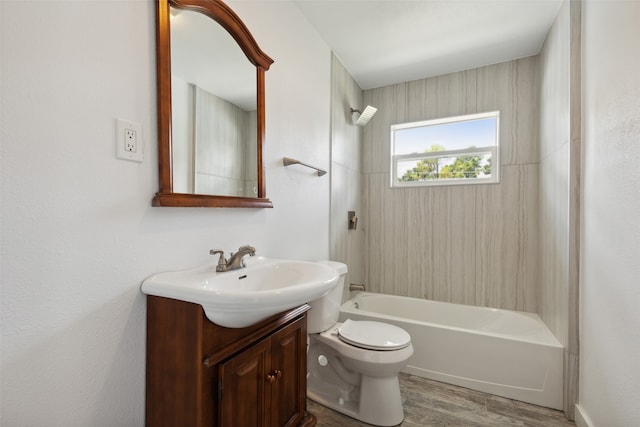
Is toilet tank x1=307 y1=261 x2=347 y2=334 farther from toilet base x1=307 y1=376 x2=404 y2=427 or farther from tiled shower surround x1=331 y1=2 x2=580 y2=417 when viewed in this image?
tiled shower surround x1=331 y1=2 x2=580 y2=417

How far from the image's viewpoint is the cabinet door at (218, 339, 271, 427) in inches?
35.6

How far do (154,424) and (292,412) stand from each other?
572 millimetres

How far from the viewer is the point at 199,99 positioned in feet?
A: 3.82

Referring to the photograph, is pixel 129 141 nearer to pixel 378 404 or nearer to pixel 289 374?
pixel 289 374

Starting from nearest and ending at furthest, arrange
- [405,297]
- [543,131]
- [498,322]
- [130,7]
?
[130,7]
[543,131]
[498,322]
[405,297]

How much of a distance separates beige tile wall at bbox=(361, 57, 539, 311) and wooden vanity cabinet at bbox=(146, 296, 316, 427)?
194 centimetres

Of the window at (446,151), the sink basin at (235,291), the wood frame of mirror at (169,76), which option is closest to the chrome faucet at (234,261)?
the sink basin at (235,291)

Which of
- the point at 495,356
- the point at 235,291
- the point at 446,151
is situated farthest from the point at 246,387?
the point at 446,151

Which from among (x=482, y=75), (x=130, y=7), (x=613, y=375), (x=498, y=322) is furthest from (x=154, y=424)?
(x=482, y=75)

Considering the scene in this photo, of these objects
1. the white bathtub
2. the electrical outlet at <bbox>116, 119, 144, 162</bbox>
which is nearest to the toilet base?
the white bathtub

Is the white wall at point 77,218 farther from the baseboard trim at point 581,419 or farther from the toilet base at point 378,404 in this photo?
the baseboard trim at point 581,419

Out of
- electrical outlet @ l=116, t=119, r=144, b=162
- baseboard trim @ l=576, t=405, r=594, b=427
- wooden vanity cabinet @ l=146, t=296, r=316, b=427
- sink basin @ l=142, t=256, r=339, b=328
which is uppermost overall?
electrical outlet @ l=116, t=119, r=144, b=162

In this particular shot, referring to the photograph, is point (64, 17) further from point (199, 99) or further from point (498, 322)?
point (498, 322)

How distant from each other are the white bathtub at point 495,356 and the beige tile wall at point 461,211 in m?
0.33
